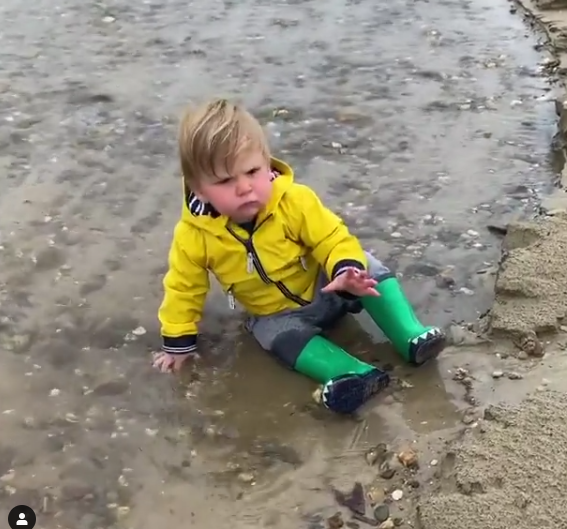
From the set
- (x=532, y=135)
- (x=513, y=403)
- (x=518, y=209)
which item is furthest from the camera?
(x=532, y=135)

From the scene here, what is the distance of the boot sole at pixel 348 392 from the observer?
268 centimetres

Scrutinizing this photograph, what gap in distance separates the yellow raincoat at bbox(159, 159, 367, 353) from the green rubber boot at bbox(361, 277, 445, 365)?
0.13 meters

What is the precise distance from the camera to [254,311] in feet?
9.95

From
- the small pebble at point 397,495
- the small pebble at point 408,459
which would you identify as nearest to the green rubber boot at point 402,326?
the small pebble at point 408,459

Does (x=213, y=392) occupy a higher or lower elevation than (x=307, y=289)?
lower

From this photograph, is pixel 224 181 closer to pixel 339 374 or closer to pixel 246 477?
pixel 339 374

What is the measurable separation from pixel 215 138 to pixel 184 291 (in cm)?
54

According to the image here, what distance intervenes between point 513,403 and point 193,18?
369 cm

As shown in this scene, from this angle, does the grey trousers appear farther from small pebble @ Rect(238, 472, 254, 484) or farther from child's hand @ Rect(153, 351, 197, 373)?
small pebble @ Rect(238, 472, 254, 484)

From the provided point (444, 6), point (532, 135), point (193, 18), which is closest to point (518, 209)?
point (532, 135)

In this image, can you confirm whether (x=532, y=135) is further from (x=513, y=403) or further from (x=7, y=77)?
(x=7, y=77)

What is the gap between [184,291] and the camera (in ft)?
9.59

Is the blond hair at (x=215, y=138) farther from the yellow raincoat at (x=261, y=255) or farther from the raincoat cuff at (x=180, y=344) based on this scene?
the raincoat cuff at (x=180, y=344)

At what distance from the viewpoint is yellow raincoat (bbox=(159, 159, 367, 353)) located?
9.24 feet
